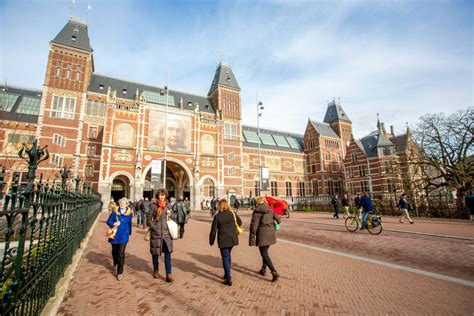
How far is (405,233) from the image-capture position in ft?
31.0

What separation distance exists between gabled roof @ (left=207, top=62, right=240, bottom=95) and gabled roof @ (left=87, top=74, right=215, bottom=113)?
337 cm

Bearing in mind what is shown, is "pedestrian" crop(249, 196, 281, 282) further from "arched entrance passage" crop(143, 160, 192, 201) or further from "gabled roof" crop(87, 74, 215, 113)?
"gabled roof" crop(87, 74, 215, 113)

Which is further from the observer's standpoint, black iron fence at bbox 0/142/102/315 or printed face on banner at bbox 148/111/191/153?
printed face on banner at bbox 148/111/191/153

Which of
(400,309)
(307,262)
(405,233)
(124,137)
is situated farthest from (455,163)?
(124,137)

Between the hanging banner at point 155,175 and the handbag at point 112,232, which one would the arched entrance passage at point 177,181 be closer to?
the hanging banner at point 155,175

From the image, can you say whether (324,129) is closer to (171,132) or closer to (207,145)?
(207,145)

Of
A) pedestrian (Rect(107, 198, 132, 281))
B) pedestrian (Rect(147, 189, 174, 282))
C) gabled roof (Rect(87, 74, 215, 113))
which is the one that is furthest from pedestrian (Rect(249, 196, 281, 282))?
gabled roof (Rect(87, 74, 215, 113))

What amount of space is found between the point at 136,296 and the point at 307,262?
13.1ft

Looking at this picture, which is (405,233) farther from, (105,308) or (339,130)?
(339,130)

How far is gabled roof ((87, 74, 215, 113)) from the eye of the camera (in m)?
32.3

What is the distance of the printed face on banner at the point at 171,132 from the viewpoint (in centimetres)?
2969

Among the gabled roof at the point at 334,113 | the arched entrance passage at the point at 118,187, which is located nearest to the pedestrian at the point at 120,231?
the arched entrance passage at the point at 118,187

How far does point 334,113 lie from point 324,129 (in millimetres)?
5637

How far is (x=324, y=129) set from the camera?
157ft
